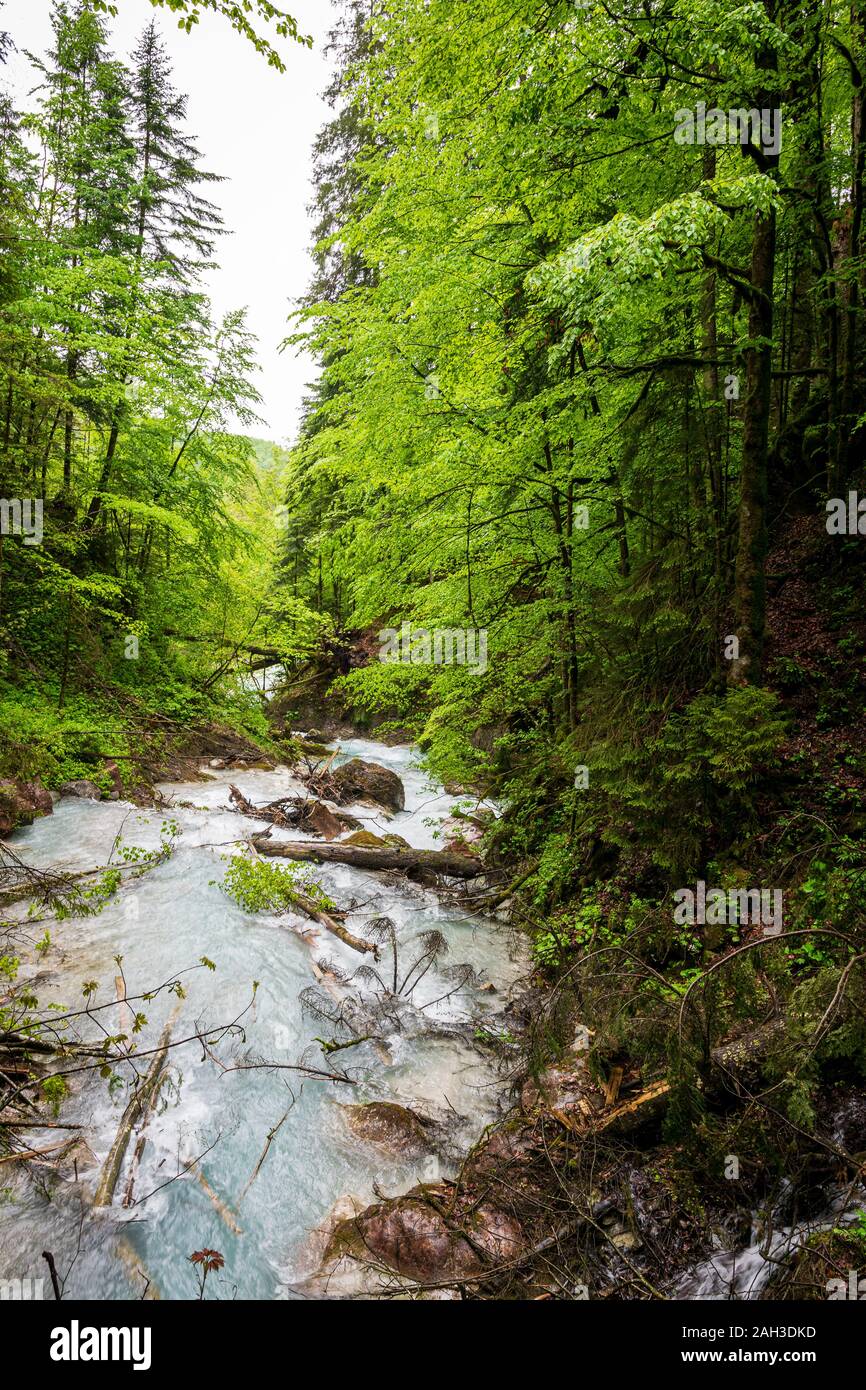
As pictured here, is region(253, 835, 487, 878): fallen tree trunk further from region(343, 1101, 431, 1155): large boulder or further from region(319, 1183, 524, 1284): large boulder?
region(319, 1183, 524, 1284): large boulder

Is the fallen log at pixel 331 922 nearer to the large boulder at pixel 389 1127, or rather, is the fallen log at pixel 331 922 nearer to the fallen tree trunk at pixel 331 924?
the fallen tree trunk at pixel 331 924

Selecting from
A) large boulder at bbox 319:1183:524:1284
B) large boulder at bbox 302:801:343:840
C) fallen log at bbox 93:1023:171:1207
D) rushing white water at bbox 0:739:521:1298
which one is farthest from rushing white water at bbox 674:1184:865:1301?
large boulder at bbox 302:801:343:840

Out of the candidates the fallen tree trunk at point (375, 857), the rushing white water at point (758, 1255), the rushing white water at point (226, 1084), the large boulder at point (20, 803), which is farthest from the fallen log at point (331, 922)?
the rushing white water at point (758, 1255)

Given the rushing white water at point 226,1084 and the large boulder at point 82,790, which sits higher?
the large boulder at point 82,790

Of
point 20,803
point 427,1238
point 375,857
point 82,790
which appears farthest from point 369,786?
point 427,1238

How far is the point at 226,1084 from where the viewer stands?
4.88 meters

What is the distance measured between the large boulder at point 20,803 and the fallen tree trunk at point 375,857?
3226 mm

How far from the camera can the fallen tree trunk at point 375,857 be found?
9.32 metres

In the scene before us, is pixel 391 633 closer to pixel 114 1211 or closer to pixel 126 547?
pixel 114 1211

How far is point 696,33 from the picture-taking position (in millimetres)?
4172

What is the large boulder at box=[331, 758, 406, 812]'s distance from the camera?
13109mm

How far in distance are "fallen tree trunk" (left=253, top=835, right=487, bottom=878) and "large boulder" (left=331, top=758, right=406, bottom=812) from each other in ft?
10.5

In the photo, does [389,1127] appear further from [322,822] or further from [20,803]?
[20,803]
